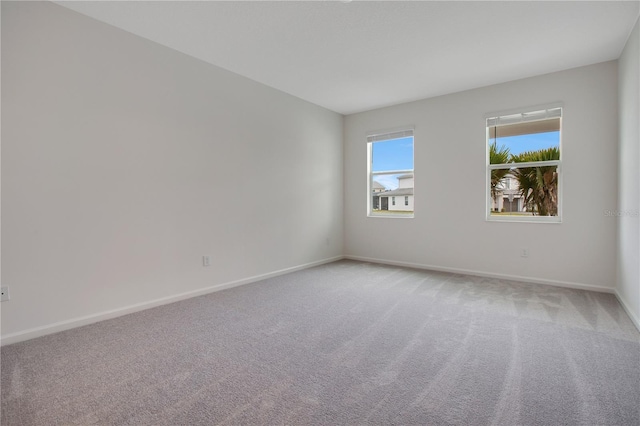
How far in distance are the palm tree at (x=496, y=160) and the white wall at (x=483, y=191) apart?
172mm

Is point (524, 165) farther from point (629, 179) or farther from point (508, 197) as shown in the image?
point (629, 179)

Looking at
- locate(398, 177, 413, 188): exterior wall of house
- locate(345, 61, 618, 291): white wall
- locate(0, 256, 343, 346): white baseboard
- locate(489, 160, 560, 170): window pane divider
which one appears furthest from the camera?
locate(398, 177, 413, 188): exterior wall of house

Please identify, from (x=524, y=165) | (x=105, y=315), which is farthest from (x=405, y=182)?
(x=105, y=315)

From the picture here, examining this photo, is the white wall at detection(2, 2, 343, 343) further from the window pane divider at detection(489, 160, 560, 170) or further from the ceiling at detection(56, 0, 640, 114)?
the window pane divider at detection(489, 160, 560, 170)

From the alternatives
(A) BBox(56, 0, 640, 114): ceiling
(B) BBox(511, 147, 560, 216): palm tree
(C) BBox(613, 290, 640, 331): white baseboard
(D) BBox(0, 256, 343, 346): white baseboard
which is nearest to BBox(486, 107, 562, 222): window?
(B) BBox(511, 147, 560, 216): palm tree

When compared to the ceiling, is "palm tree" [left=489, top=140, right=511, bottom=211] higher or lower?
lower

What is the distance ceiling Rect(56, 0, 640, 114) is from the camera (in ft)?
8.45

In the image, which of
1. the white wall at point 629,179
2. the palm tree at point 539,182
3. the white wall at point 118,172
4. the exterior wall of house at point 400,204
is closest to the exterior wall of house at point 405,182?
the exterior wall of house at point 400,204

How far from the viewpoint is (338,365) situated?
2.02m

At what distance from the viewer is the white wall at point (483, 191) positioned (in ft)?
11.8

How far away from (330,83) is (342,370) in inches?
139

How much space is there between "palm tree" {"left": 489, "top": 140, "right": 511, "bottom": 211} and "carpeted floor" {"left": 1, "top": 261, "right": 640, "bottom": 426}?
1.69 m

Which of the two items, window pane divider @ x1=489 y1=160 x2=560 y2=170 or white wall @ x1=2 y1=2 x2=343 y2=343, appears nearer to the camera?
white wall @ x1=2 y1=2 x2=343 y2=343

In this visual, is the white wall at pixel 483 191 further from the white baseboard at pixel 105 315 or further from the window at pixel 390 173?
the white baseboard at pixel 105 315
